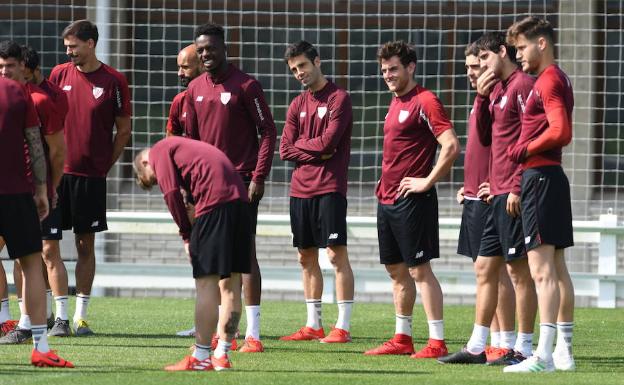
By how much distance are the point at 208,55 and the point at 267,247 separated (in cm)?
618

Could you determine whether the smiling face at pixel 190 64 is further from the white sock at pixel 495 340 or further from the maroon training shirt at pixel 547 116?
the maroon training shirt at pixel 547 116

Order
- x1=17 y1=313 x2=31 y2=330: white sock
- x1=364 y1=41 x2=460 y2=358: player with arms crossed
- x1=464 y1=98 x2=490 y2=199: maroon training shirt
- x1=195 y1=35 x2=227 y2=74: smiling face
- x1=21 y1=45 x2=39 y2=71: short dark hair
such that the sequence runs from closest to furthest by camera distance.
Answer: x1=464 y1=98 x2=490 y2=199: maroon training shirt < x1=364 y1=41 x2=460 y2=358: player with arms crossed < x1=195 y1=35 x2=227 y2=74: smiling face < x1=17 y1=313 x2=31 y2=330: white sock < x1=21 y1=45 x2=39 y2=71: short dark hair

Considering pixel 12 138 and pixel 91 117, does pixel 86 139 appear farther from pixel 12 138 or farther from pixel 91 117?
pixel 12 138

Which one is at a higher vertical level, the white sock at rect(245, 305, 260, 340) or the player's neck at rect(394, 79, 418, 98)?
the player's neck at rect(394, 79, 418, 98)

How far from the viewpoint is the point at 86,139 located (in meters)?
10.4

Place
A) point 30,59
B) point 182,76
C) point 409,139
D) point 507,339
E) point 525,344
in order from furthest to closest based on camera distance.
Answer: point 182,76 < point 30,59 < point 409,139 < point 507,339 < point 525,344

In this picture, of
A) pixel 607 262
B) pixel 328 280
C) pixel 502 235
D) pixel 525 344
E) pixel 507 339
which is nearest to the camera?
pixel 502 235

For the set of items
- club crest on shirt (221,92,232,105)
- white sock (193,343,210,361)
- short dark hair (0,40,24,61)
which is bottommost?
white sock (193,343,210,361)

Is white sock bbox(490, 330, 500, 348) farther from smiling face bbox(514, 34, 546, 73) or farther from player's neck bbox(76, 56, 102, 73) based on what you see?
player's neck bbox(76, 56, 102, 73)

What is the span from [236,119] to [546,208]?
245 cm

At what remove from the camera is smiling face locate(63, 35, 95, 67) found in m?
10.4

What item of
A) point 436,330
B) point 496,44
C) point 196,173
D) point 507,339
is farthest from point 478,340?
point 196,173

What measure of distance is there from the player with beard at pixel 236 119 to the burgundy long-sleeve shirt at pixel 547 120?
2039 millimetres

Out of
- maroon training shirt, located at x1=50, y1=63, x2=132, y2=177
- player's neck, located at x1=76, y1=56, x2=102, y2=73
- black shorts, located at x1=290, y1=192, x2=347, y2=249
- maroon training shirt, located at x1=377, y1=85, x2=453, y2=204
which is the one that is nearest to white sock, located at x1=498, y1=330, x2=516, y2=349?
maroon training shirt, located at x1=377, y1=85, x2=453, y2=204
